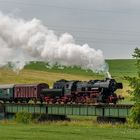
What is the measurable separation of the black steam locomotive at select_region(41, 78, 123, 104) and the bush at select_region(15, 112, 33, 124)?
17.6 ft

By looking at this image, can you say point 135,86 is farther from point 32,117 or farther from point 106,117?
point 32,117

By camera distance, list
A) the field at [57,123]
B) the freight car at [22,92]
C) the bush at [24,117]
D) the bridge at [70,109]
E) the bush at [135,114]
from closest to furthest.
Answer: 1. the field at [57,123]
2. the bush at [135,114]
3. the bridge at [70,109]
4. the bush at [24,117]
5. the freight car at [22,92]

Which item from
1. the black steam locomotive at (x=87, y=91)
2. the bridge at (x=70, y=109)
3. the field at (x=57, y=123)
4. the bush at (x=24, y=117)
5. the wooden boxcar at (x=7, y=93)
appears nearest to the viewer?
the field at (x=57, y=123)

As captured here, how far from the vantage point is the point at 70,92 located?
246ft

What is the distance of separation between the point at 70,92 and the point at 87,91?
338 centimetres

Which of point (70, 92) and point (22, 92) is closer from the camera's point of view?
point (70, 92)

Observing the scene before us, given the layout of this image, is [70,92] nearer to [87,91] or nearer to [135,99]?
[87,91]

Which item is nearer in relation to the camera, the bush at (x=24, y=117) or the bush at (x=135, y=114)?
the bush at (x=135, y=114)

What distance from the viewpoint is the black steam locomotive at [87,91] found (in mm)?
71562

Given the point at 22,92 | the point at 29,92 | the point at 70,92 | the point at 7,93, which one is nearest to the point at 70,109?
the point at 70,92

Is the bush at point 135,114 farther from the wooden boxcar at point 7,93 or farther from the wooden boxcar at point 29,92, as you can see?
the wooden boxcar at point 7,93

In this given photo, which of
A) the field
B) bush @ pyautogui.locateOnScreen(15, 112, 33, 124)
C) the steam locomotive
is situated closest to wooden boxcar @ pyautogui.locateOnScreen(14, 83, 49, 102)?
the steam locomotive

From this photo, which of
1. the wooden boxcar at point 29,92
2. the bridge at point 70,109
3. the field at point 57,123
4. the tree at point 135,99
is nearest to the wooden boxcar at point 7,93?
the wooden boxcar at point 29,92

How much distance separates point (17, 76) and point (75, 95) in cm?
7646
